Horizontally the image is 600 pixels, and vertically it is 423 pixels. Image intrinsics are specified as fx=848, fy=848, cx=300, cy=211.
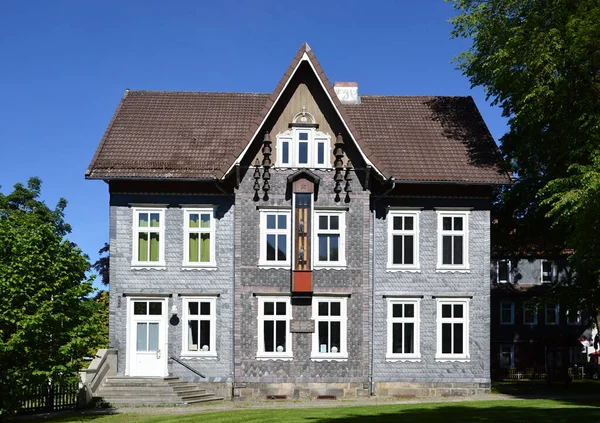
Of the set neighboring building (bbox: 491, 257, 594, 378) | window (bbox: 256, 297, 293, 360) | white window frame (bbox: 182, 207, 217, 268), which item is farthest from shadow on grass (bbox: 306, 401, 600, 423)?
neighboring building (bbox: 491, 257, 594, 378)

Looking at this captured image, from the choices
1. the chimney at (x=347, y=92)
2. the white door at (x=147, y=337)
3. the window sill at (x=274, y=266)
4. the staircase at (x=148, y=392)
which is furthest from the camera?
the chimney at (x=347, y=92)

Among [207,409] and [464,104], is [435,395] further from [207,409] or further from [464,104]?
[464,104]

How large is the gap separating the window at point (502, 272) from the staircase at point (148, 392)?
126 ft

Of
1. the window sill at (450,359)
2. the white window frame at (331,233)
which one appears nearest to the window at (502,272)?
the window sill at (450,359)

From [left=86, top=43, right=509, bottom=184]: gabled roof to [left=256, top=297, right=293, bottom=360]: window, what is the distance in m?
5.23

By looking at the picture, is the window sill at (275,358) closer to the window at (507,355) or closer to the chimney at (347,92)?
the chimney at (347,92)

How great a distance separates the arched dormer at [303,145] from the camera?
3241 cm

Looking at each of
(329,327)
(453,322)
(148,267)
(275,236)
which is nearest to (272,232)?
(275,236)

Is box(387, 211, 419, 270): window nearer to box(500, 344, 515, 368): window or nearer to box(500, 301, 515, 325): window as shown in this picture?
box(500, 344, 515, 368): window

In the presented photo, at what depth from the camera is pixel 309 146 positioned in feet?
107

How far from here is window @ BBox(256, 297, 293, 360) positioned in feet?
105

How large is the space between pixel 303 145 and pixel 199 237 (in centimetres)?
537

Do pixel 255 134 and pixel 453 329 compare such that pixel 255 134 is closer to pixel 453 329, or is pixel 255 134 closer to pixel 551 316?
pixel 453 329

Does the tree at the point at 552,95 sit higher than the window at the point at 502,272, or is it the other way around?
the tree at the point at 552,95
